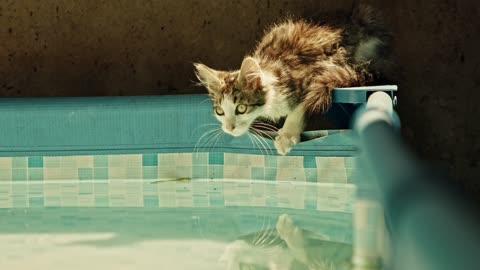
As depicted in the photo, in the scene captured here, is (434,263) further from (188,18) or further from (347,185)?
(188,18)

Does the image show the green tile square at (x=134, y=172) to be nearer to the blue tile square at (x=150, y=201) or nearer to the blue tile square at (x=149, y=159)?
the blue tile square at (x=149, y=159)

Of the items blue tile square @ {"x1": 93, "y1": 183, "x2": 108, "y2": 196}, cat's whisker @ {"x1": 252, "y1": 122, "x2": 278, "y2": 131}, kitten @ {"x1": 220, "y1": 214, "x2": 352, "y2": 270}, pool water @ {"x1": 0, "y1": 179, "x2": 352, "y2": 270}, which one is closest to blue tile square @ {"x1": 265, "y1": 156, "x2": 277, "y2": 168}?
cat's whisker @ {"x1": 252, "y1": 122, "x2": 278, "y2": 131}

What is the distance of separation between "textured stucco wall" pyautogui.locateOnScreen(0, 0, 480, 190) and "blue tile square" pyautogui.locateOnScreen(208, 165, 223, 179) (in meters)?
0.81

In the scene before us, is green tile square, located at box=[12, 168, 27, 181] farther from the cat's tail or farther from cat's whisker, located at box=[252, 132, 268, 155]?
the cat's tail

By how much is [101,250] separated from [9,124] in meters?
1.36

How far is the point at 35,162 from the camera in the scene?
3.26m

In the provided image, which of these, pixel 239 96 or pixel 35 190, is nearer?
pixel 239 96

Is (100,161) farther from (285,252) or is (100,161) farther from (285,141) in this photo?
(285,252)

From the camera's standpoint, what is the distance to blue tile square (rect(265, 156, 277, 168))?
3105 mm

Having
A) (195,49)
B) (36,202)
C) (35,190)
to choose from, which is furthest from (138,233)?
(195,49)

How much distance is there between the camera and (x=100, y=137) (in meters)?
3.26

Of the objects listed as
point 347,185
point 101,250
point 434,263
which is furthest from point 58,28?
point 434,263

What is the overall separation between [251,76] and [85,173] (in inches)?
36.2

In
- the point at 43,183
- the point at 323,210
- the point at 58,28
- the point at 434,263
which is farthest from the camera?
the point at 58,28
